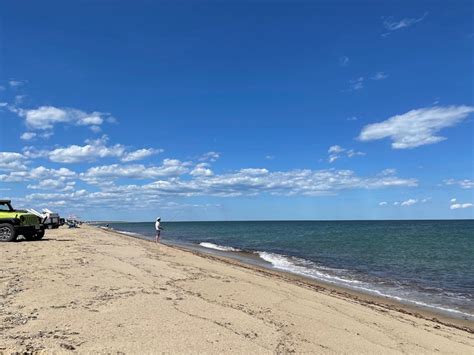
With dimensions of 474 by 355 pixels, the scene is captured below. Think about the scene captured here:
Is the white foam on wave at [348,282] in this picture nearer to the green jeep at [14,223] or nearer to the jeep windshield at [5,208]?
the green jeep at [14,223]

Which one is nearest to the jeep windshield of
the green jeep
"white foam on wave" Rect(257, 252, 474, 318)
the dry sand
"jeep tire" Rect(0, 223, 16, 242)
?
the green jeep

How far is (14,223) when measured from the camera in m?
Result: 21.4

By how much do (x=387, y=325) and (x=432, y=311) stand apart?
5.15 metres

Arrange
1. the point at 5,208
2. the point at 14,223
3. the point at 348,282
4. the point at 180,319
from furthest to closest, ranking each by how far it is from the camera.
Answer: the point at 5,208
the point at 14,223
the point at 348,282
the point at 180,319

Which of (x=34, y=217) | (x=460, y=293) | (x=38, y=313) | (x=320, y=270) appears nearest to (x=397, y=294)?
(x=460, y=293)

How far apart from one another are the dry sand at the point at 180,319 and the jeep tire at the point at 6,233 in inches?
416

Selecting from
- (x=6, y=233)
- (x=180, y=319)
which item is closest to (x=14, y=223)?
(x=6, y=233)

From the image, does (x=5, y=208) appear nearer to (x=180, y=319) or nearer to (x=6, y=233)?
(x=6, y=233)

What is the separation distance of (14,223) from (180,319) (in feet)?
59.3

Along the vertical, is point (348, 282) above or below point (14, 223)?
below

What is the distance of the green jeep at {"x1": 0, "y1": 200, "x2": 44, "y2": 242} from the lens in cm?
2112

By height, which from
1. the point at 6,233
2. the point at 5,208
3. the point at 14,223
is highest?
the point at 5,208

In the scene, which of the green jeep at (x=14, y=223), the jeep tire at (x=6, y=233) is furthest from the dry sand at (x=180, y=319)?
the green jeep at (x=14, y=223)

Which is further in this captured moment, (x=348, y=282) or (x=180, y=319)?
(x=348, y=282)
